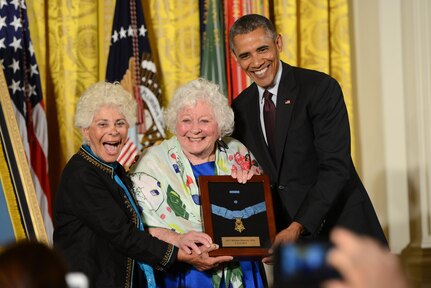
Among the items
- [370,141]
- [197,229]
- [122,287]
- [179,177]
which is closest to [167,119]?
[179,177]

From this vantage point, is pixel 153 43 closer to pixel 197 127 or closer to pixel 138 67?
pixel 138 67

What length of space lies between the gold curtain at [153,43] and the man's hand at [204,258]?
104 inches

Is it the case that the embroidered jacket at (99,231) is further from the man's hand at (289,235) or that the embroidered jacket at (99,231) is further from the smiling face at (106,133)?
the man's hand at (289,235)

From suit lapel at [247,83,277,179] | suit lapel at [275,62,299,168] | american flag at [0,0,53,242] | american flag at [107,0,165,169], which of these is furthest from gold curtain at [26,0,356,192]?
suit lapel at [275,62,299,168]

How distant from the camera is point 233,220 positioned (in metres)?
3.57

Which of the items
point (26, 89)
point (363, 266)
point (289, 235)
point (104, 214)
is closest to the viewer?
point (363, 266)

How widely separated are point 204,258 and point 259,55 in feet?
3.57

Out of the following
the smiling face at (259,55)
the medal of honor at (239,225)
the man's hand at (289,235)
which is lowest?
the man's hand at (289,235)

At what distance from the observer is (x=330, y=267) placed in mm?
951

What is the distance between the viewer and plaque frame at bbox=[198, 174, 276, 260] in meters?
3.50

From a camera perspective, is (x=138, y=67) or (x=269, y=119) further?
(x=138, y=67)

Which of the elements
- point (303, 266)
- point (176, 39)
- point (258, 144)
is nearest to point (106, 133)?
point (258, 144)

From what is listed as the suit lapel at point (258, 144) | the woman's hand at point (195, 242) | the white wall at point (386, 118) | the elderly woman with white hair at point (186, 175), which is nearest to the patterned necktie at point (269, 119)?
the suit lapel at point (258, 144)

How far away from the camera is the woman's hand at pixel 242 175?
359 centimetres
